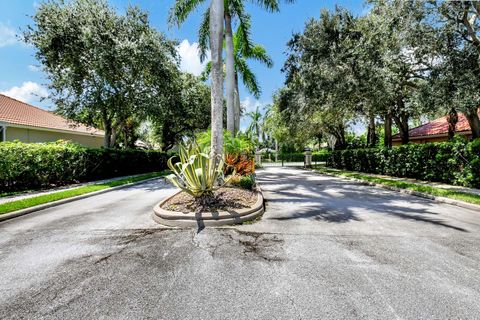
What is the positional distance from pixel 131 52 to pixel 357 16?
1402cm

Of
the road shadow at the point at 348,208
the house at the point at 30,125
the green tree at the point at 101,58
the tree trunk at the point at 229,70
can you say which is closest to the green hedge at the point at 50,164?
the green tree at the point at 101,58

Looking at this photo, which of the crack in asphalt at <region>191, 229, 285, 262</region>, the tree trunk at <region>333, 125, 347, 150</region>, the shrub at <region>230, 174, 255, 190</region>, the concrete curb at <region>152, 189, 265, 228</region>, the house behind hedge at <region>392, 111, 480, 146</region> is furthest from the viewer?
the tree trunk at <region>333, 125, 347, 150</region>

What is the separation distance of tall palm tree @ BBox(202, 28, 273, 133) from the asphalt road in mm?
14026

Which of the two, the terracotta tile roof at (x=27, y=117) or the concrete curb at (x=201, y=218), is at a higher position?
the terracotta tile roof at (x=27, y=117)

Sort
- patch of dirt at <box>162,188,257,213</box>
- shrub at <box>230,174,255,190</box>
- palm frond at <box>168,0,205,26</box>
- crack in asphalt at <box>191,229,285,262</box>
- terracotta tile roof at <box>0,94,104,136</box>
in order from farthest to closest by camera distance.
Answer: terracotta tile roof at <box>0,94,104,136</box> < palm frond at <box>168,0,205,26</box> < shrub at <box>230,174,255,190</box> < patch of dirt at <box>162,188,257,213</box> < crack in asphalt at <box>191,229,285,262</box>

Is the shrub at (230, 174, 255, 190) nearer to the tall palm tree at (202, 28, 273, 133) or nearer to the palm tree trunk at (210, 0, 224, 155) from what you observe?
the palm tree trunk at (210, 0, 224, 155)

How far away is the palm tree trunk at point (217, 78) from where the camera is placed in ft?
29.0

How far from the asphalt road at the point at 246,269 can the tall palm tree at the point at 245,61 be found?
46.0ft

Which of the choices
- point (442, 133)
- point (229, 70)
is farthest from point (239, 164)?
point (442, 133)

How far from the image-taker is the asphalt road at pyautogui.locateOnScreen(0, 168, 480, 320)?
2760 mm

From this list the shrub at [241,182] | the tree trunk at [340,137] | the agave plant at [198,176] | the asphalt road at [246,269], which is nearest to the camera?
the asphalt road at [246,269]

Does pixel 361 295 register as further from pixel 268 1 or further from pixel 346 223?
pixel 268 1

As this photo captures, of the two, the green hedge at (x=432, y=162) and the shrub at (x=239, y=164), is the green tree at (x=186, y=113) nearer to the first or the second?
the shrub at (x=239, y=164)

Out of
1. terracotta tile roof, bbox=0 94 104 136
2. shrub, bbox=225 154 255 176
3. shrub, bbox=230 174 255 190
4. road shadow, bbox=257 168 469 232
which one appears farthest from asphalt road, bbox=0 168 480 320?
terracotta tile roof, bbox=0 94 104 136
